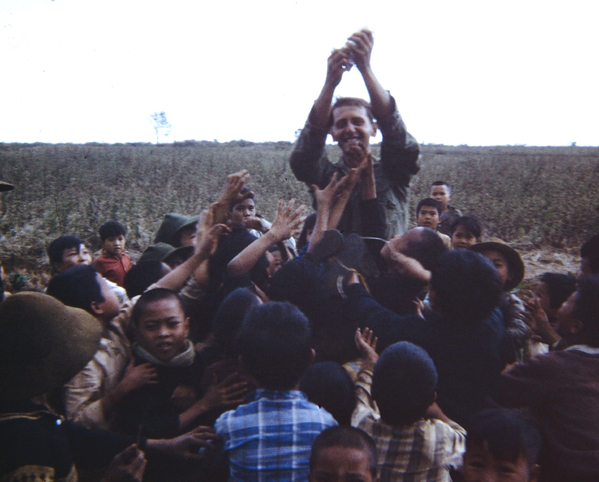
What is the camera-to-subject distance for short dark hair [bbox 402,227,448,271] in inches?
88.2

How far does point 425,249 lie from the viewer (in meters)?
2.26

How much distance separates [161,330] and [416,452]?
1140 mm

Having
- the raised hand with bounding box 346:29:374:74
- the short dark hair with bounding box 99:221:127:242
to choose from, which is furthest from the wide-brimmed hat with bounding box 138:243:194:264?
the raised hand with bounding box 346:29:374:74

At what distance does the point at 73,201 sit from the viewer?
37.9 feet

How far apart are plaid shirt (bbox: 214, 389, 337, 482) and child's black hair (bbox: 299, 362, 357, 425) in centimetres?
20

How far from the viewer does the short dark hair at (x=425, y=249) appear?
7.35ft

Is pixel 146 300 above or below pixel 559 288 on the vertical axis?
above

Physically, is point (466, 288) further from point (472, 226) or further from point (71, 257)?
point (71, 257)

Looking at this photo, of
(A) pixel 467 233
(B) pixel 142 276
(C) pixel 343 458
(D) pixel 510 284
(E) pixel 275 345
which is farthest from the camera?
(A) pixel 467 233

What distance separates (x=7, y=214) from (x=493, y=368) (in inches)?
454

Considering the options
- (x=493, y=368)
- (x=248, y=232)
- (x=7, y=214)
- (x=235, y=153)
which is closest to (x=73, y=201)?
(x=7, y=214)

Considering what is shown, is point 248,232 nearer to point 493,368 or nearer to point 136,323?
point 136,323

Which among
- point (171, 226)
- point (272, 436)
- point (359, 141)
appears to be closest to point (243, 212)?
point (171, 226)

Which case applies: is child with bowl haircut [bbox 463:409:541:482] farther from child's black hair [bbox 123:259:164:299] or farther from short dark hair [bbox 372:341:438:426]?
child's black hair [bbox 123:259:164:299]
